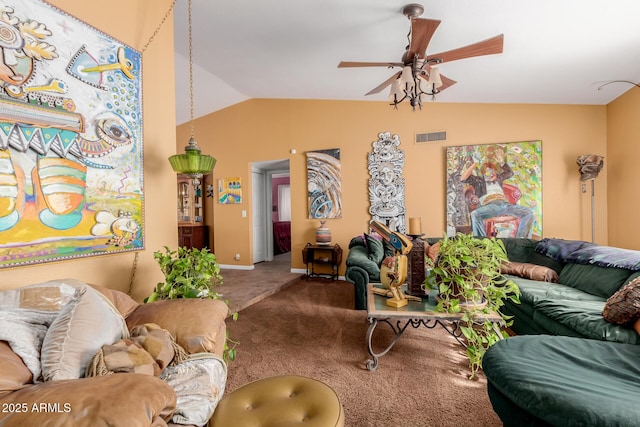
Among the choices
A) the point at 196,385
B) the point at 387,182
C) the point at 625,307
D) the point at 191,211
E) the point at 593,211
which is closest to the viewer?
the point at 196,385

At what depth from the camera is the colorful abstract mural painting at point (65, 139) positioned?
141cm

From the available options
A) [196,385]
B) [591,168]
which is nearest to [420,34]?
[196,385]

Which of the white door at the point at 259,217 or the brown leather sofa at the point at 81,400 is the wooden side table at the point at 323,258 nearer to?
the white door at the point at 259,217

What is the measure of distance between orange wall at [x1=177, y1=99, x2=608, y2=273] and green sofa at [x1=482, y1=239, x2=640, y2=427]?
1.94 m

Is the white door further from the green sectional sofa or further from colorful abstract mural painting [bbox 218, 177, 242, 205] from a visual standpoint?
the green sectional sofa

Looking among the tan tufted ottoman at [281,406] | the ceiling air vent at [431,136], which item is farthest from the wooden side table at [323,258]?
the tan tufted ottoman at [281,406]

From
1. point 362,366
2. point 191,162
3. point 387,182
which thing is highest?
point 387,182

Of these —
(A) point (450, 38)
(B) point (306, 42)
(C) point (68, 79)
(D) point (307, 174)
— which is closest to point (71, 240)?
(C) point (68, 79)

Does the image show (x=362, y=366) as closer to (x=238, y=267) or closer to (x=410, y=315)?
(x=410, y=315)

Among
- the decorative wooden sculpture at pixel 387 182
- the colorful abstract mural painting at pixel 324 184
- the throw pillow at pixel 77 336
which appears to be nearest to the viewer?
the throw pillow at pixel 77 336

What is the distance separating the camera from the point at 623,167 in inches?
143

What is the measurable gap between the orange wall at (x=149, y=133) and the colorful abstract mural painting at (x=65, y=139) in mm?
74

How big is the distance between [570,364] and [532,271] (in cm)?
221

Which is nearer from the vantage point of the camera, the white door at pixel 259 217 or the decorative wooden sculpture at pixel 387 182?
the decorative wooden sculpture at pixel 387 182
